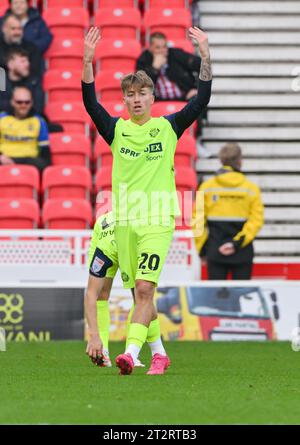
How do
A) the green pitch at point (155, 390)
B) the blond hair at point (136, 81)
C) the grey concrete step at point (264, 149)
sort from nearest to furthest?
the green pitch at point (155, 390) → the blond hair at point (136, 81) → the grey concrete step at point (264, 149)

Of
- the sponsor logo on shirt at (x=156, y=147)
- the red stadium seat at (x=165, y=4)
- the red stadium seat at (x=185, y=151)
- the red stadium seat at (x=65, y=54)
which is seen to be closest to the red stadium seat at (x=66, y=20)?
the red stadium seat at (x=65, y=54)

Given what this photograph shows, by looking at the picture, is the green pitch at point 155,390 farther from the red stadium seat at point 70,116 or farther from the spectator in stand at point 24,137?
the red stadium seat at point 70,116

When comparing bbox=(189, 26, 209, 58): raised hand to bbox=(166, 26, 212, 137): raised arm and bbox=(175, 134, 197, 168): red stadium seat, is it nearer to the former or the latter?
bbox=(166, 26, 212, 137): raised arm

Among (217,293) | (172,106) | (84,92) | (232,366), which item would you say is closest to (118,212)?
(84,92)

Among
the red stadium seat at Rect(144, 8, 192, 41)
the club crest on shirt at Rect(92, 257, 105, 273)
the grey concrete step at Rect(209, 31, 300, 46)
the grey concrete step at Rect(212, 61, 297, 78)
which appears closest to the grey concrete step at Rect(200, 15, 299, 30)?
the grey concrete step at Rect(209, 31, 300, 46)

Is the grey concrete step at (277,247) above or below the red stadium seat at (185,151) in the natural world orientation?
below

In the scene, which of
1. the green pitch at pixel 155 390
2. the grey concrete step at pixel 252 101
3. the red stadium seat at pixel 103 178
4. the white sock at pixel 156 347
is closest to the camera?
the green pitch at pixel 155 390

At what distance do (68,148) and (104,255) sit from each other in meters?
6.56

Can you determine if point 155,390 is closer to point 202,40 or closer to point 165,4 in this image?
point 202,40

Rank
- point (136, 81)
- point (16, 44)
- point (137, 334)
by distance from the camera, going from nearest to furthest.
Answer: point (137, 334), point (136, 81), point (16, 44)

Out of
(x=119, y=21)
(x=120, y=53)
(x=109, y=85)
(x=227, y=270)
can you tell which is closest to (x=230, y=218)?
(x=227, y=270)

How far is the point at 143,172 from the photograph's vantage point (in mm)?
8961

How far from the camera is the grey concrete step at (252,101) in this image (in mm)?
17766

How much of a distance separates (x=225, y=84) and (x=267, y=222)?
228cm
